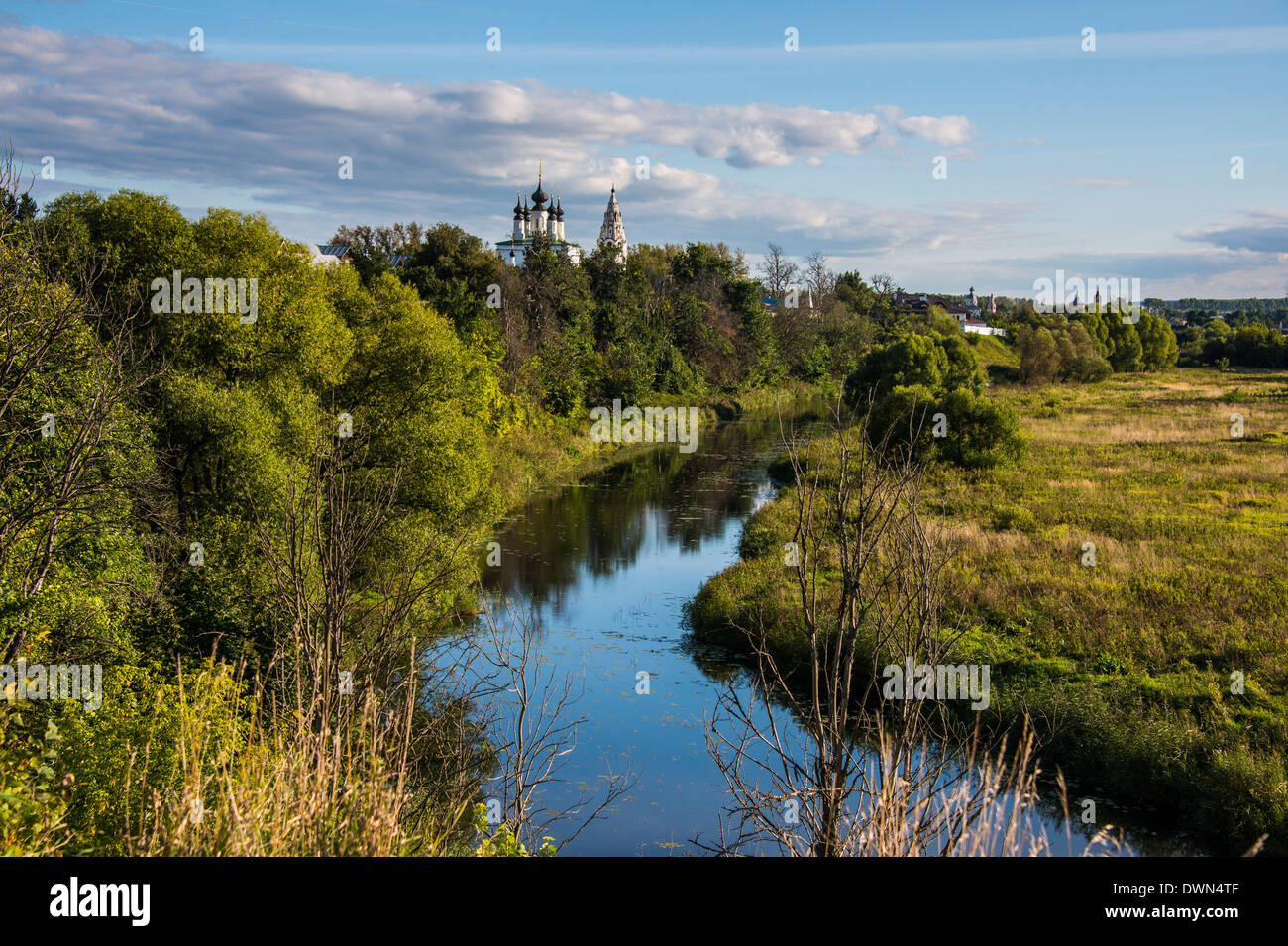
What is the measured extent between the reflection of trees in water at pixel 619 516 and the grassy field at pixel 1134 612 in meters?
3.68

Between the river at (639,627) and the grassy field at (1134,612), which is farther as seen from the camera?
the river at (639,627)

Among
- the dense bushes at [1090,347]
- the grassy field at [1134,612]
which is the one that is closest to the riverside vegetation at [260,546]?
the grassy field at [1134,612]

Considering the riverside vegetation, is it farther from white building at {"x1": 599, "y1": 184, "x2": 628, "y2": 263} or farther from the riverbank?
white building at {"x1": 599, "y1": 184, "x2": 628, "y2": 263}

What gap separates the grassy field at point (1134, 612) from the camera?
523 inches

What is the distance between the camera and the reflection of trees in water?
1041 inches

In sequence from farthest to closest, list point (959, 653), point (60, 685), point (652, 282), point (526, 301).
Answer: point (652, 282) → point (526, 301) → point (959, 653) → point (60, 685)

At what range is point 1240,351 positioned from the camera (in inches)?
3880

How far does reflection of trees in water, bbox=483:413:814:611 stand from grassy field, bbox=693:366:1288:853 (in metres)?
3.68

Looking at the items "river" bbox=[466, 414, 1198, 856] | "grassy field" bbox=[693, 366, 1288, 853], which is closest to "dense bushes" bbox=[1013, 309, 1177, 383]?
"grassy field" bbox=[693, 366, 1288, 853]

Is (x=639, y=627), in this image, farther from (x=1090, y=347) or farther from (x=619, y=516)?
(x=1090, y=347)

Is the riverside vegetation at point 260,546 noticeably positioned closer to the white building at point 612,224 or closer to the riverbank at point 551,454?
→ the riverbank at point 551,454
